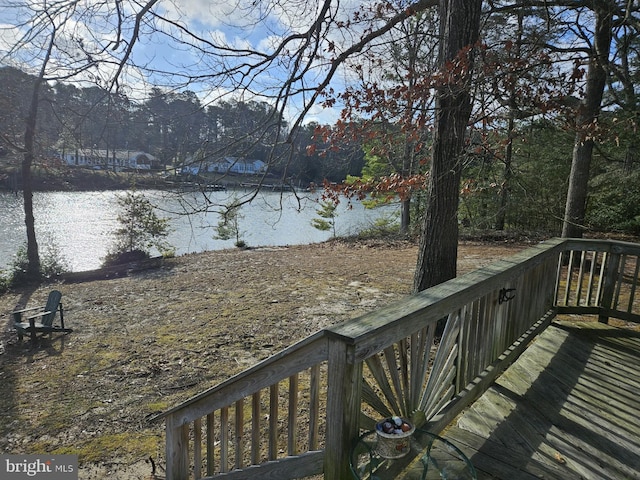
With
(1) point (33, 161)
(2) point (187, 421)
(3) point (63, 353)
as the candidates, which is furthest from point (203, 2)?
(1) point (33, 161)

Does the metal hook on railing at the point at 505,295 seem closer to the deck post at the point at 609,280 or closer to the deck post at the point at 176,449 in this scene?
the deck post at the point at 609,280

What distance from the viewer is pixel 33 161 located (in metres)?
9.62

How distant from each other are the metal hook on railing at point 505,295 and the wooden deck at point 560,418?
26.4 inches

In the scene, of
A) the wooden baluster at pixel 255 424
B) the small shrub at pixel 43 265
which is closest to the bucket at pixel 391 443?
the wooden baluster at pixel 255 424

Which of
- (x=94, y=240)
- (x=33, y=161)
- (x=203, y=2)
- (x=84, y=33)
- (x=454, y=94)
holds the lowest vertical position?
(x=94, y=240)

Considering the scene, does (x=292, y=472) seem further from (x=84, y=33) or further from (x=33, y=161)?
(x=33, y=161)

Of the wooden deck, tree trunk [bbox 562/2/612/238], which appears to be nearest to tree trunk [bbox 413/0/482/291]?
the wooden deck

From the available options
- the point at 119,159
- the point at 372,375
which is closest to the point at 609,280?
the point at 372,375

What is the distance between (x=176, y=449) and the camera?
7.56ft

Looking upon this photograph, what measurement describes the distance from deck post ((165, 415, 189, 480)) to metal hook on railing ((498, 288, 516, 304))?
6.92 feet

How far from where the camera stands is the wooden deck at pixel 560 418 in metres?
2.10

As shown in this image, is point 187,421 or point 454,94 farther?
point 454,94

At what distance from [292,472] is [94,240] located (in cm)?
1708

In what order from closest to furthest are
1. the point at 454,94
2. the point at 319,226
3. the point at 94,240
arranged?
the point at 454,94
the point at 94,240
the point at 319,226
